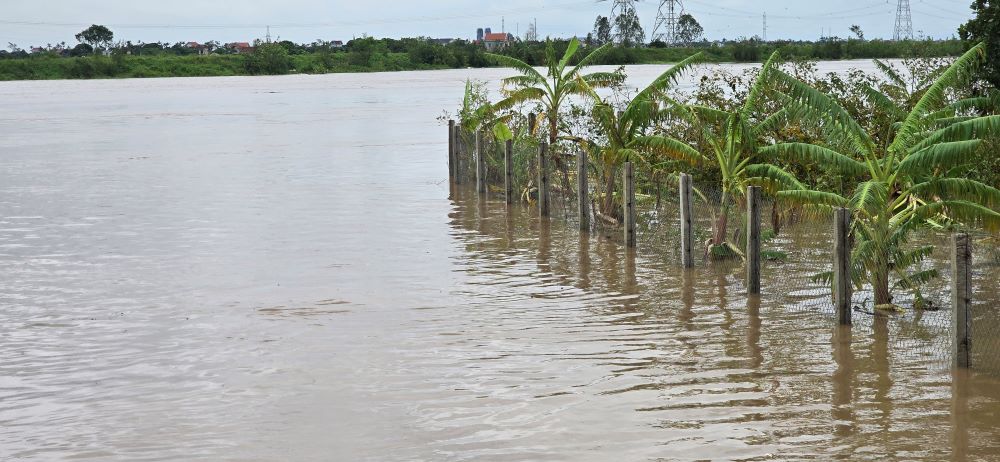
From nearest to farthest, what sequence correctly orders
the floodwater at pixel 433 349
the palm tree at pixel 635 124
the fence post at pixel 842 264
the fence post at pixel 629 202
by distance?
the floodwater at pixel 433 349 < the fence post at pixel 842 264 < the fence post at pixel 629 202 < the palm tree at pixel 635 124

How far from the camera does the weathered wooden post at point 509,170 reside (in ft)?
74.9

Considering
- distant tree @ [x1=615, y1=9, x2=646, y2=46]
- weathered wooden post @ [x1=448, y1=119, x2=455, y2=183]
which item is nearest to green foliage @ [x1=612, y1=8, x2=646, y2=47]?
distant tree @ [x1=615, y1=9, x2=646, y2=46]

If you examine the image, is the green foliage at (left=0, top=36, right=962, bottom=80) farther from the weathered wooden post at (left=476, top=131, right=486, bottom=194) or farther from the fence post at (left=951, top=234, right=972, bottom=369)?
the fence post at (left=951, top=234, right=972, bottom=369)

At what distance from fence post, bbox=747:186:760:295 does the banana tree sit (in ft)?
1.66

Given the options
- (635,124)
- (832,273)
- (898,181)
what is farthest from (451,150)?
(898,181)

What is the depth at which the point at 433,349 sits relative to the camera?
12266 millimetres

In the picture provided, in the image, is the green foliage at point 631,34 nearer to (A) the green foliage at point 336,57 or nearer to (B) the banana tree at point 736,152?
(A) the green foliage at point 336,57

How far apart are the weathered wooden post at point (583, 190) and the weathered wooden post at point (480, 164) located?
580 centimetres

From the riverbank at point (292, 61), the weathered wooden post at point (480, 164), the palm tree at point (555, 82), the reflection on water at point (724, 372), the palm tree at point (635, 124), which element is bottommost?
the reflection on water at point (724, 372)

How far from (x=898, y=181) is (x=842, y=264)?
1.66 m

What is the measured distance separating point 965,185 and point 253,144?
3449 centimetres

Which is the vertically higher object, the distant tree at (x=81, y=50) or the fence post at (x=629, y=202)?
the distant tree at (x=81, y=50)

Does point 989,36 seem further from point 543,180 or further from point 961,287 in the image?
point 961,287

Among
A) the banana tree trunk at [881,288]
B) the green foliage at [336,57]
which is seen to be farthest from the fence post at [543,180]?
the green foliage at [336,57]
